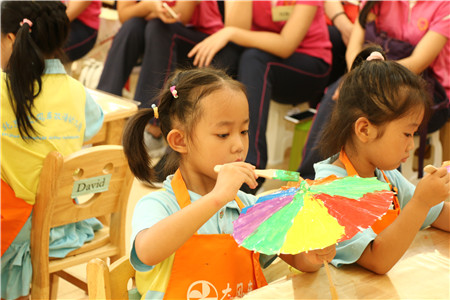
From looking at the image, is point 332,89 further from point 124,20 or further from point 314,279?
point 314,279

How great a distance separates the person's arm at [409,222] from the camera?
125cm

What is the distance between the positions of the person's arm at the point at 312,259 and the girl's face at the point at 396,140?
359 mm

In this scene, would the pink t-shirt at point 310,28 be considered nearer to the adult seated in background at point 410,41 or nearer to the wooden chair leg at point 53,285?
the adult seated in background at point 410,41

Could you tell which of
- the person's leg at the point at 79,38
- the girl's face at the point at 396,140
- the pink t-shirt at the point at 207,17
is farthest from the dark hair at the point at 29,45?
the person's leg at the point at 79,38

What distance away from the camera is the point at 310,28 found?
350 cm

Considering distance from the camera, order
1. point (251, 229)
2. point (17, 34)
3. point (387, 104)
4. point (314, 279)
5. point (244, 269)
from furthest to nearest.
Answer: point (17, 34) → point (387, 104) → point (244, 269) → point (314, 279) → point (251, 229)

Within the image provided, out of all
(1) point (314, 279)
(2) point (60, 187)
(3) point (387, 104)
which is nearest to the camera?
(1) point (314, 279)

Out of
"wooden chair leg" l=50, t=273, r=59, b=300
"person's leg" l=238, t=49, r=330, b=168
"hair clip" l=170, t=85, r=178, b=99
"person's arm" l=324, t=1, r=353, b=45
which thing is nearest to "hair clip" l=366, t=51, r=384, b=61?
"hair clip" l=170, t=85, r=178, b=99

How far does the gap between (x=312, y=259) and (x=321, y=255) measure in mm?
45

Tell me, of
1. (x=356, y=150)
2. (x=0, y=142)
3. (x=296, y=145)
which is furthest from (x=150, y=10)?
(x=356, y=150)

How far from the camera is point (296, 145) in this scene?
3.72 meters

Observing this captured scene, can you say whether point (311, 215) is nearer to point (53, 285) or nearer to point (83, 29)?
point (53, 285)

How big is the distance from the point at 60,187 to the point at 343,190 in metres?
1.10

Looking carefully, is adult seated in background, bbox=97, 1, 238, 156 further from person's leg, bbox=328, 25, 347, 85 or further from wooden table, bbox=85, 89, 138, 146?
wooden table, bbox=85, 89, 138, 146
